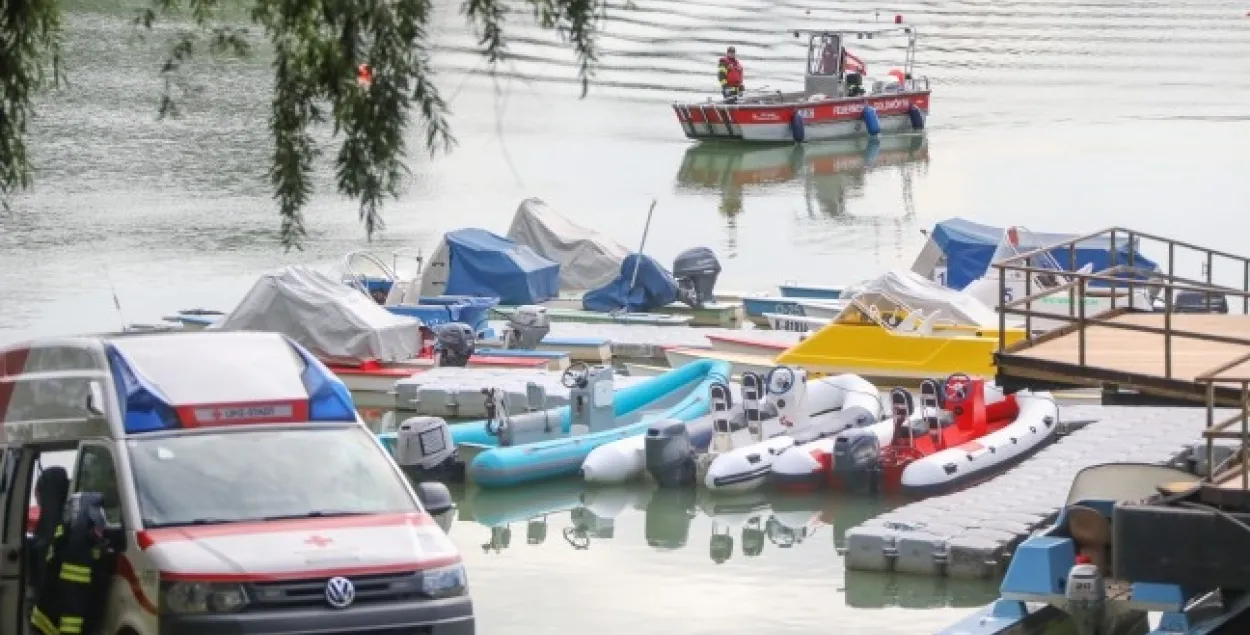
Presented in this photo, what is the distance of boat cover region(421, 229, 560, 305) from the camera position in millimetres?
29641

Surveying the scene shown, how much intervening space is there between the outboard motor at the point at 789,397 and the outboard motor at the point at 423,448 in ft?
9.95

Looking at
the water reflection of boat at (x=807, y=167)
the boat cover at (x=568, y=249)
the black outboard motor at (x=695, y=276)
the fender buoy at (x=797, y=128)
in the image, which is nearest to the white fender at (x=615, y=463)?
the black outboard motor at (x=695, y=276)

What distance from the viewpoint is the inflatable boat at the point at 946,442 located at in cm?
1948

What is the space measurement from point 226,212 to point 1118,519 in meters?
32.1

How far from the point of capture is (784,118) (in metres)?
51.4

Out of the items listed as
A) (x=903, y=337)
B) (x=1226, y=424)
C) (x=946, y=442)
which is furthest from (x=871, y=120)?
(x=1226, y=424)

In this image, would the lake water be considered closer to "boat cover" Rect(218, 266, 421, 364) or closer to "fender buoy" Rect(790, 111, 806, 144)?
"fender buoy" Rect(790, 111, 806, 144)

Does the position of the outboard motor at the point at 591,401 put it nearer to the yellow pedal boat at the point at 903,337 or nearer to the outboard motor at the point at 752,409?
the outboard motor at the point at 752,409

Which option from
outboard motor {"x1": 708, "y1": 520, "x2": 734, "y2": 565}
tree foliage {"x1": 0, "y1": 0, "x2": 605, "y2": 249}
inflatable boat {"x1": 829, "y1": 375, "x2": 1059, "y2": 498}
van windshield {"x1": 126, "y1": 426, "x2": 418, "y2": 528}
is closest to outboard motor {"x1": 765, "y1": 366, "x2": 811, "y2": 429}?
inflatable boat {"x1": 829, "y1": 375, "x2": 1059, "y2": 498}

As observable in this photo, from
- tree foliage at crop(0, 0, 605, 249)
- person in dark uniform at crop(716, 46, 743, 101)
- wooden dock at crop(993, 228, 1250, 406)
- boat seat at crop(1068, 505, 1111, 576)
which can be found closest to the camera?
tree foliage at crop(0, 0, 605, 249)

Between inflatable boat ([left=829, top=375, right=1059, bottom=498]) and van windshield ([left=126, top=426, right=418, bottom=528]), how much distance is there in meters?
9.21

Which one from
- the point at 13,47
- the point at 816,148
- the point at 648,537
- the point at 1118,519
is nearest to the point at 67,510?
the point at 13,47

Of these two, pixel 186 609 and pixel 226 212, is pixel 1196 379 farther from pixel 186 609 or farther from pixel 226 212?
pixel 226 212

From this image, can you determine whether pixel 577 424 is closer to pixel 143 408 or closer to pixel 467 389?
pixel 467 389
